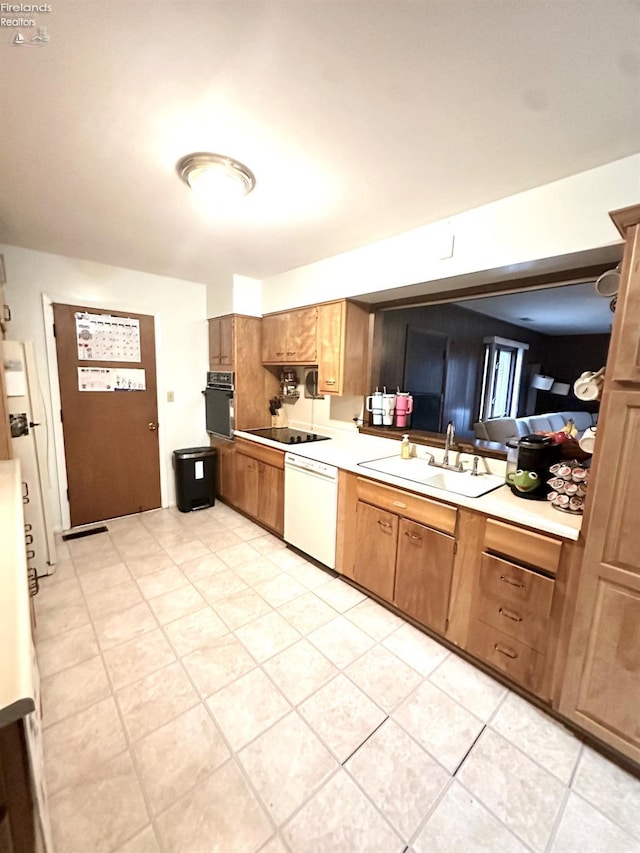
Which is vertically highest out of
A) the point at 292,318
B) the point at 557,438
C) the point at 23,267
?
the point at 23,267

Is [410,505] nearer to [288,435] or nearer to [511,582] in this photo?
[511,582]

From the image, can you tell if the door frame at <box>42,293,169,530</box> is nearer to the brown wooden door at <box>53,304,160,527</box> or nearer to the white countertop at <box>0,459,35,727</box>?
the brown wooden door at <box>53,304,160,527</box>

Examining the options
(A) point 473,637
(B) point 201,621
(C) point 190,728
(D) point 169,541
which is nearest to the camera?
(C) point 190,728

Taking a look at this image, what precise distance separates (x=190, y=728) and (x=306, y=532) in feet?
4.62

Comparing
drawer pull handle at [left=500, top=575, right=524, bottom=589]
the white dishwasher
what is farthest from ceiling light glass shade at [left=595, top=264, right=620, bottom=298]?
the white dishwasher

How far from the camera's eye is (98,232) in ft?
7.90

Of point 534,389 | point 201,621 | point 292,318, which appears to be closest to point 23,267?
point 292,318

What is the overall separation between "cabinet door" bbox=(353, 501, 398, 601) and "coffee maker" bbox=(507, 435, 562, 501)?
72 cm

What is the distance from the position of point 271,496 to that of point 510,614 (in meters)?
2.01

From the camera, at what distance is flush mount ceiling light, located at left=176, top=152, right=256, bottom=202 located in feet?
5.17

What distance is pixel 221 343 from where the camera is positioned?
3629mm

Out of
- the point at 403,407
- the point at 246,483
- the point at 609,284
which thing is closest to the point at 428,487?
the point at 403,407

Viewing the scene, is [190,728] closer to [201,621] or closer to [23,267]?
[201,621]

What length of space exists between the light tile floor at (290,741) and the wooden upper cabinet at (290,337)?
1.99 m
